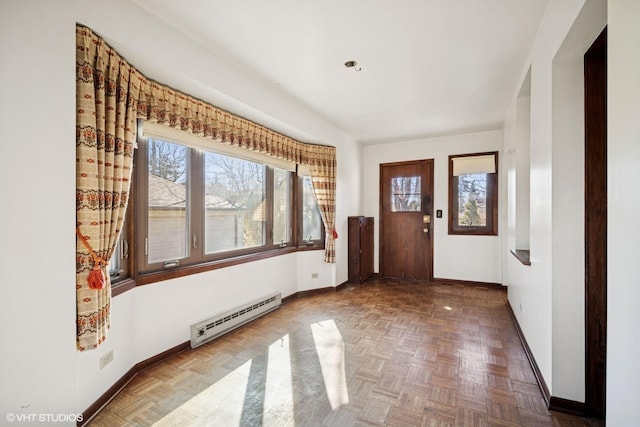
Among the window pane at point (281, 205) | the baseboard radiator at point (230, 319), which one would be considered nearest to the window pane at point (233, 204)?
the window pane at point (281, 205)

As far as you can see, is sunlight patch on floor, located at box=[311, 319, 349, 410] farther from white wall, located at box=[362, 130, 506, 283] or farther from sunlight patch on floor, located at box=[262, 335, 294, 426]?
white wall, located at box=[362, 130, 506, 283]

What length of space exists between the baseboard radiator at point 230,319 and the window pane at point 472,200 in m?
3.48

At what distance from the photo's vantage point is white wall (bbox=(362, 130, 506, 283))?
187 inches

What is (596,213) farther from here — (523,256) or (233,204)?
(233,204)

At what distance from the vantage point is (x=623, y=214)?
3.29 ft

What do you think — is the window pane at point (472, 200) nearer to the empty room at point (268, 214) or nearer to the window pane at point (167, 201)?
the empty room at point (268, 214)

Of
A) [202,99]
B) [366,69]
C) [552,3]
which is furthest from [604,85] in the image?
[202,99]

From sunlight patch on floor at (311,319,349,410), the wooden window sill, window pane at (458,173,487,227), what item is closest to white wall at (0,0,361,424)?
sunlight patch on floor at (311,319,349,410)

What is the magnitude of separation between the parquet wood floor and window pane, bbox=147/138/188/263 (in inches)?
38.3

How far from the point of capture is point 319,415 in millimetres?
1770

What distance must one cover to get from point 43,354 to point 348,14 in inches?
107

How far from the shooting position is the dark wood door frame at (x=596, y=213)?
1.66m

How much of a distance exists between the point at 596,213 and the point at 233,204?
3.11 meters

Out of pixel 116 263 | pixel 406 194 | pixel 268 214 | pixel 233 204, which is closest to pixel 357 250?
pixel 406 194
